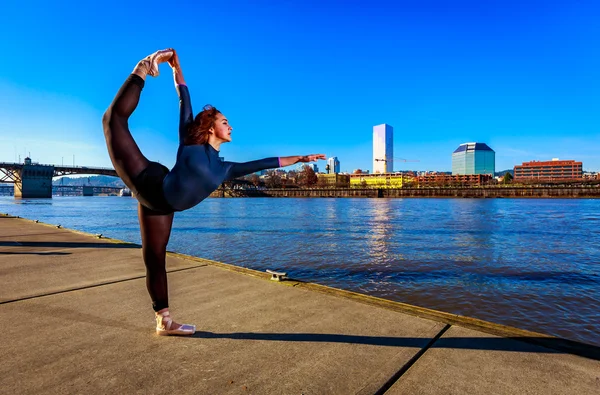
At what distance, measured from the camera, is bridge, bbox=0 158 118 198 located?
376 feet

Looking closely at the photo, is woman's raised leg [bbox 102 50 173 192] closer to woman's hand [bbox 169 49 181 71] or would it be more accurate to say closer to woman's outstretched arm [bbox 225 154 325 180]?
woman's hand [bbox 169 49 181 71]

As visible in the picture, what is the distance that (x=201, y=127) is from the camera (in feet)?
10.4

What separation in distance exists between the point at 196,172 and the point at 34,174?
14534 centimetres

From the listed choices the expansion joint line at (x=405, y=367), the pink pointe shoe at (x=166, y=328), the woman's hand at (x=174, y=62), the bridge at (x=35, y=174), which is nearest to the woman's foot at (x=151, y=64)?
the woman's hand at (x=174, y=62)

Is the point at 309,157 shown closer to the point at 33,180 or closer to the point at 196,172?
the point at 196,172

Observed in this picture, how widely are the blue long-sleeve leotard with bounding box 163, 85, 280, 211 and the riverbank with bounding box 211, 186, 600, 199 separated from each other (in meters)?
129

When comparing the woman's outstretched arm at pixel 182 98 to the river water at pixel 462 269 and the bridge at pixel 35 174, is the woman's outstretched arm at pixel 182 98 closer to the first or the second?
the river water at pixel 462 269

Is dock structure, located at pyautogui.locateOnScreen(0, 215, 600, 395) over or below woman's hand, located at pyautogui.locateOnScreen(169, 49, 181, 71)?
below

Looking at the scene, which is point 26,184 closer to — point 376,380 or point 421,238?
point 421,238

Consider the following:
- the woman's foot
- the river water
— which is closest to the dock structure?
the woman's foot

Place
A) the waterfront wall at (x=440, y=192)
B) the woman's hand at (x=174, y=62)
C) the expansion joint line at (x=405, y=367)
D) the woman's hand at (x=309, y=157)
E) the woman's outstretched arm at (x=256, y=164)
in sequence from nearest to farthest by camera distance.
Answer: the expansion joint line at (x=405, y=367) → the woman's outstretched arm at (x=256, y=164) → the woman's hand at (x=309, y=157) → the woman's hand at (x=174, y=62) → the waterfront wall at (x=440, y=192)

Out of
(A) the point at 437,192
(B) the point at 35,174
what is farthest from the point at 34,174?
(A) the point at 437,192

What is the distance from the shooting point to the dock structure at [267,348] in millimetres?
2496

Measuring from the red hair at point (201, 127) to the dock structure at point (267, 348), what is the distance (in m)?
1.90
